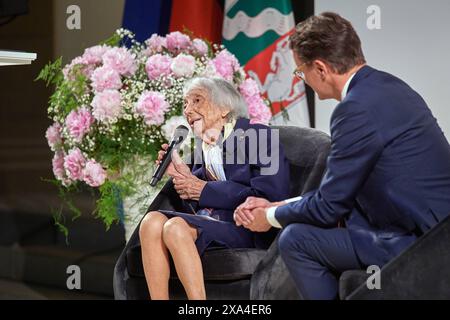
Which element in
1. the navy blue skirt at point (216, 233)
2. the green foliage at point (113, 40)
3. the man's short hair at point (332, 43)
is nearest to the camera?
the man's short hair at point (332, 43)

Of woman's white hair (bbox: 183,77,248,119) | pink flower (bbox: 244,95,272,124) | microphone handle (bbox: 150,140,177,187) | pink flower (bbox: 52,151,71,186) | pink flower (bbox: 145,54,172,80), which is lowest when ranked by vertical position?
pink flower (bbox: 52,151,71,186)

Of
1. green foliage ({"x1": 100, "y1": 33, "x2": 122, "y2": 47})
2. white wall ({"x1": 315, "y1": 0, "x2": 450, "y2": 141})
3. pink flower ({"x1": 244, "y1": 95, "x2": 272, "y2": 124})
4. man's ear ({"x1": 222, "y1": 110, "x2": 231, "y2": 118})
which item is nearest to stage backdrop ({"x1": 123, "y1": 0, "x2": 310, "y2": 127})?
white wall ({"x1": 315, "y1": 0, "x2": 450, "y2": 141})

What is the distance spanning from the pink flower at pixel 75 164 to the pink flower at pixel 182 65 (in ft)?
1.85

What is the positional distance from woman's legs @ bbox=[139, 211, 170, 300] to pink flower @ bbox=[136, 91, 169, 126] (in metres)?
0.58

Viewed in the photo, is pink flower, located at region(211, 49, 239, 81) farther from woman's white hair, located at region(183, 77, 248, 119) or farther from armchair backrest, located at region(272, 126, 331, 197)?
armchair backrest, located at region(272, 126, 331, 197)

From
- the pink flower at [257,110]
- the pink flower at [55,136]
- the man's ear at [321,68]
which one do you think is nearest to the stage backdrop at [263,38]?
the pink flower at [257,110]

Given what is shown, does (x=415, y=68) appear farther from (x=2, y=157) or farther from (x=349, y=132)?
(x=2, y=157)

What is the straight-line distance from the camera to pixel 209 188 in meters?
3.42

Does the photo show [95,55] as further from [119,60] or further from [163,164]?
[163,164]

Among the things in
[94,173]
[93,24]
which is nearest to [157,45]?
[94,173]

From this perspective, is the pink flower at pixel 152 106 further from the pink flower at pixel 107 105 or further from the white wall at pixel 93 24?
the white wall at pixel 93 24

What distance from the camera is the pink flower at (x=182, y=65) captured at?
3.82 m

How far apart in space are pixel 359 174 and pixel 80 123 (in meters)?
1.58

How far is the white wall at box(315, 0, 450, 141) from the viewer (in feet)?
14.8
